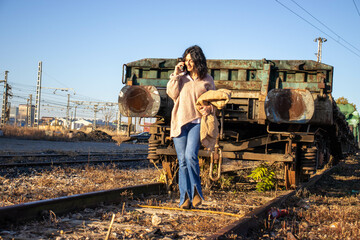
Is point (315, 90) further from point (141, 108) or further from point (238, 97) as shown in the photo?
point (141, 108)

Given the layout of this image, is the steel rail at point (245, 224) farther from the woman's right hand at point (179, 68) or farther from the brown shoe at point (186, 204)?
the woman's right hand at point (179, 68)

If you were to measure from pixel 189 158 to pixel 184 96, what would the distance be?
0.70 metres

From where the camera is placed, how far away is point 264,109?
19.5 feet

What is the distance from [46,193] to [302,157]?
3957 millimetres

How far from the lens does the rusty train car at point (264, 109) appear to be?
5820 mm

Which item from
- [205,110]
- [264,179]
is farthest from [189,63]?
[264,179]

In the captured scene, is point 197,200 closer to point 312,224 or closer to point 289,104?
point 312,224

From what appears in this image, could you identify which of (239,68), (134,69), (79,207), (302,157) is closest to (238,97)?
(239,68)

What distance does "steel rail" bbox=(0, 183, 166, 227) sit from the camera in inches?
131

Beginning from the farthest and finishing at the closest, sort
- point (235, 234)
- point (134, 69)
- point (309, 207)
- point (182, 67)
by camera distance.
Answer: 1. point (134, 69)
2. point (309, 207)
3. point (182, 67)
4. point (235, 234)

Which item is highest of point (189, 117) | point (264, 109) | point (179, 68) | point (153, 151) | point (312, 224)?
point (179, 68)

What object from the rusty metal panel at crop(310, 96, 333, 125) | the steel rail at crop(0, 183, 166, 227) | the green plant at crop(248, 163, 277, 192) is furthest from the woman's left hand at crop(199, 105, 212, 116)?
the green plant at crop(248, 163, 277, 192)

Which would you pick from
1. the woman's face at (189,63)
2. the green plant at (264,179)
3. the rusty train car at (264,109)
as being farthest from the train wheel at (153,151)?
the woman's face at (189,63)

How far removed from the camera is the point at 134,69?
7.08m
